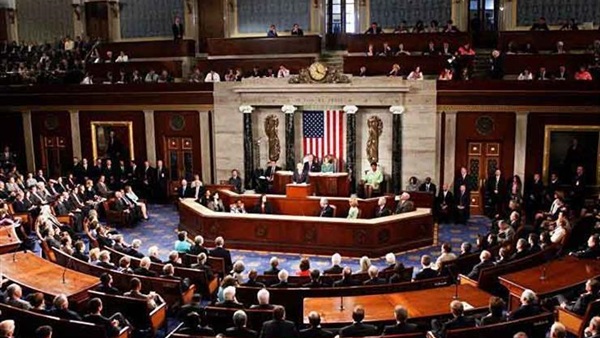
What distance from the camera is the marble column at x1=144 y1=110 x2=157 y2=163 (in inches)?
780

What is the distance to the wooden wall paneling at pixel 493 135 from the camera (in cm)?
1691

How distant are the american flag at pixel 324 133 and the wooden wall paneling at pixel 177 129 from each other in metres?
3.47

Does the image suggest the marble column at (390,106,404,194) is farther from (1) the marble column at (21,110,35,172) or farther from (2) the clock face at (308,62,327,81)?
(1) the marble column at (21,110,35,172)

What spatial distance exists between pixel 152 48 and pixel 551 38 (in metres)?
Answer: 13.2

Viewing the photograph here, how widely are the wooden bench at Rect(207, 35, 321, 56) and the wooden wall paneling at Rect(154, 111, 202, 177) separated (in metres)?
3.07

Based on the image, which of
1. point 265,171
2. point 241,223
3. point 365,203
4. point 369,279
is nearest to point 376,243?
point 365,203

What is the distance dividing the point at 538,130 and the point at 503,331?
1072 cm

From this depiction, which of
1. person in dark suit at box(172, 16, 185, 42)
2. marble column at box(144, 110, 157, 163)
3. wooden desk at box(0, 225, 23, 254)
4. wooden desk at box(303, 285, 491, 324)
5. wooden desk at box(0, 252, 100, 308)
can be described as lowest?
wooden desk at box(0, 225, 23, 254)

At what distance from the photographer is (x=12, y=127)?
21609 mm

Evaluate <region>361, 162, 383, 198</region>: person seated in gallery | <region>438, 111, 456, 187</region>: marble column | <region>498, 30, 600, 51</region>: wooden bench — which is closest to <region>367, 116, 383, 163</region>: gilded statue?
<region>361, 162, 383, 198</region>: person seated in gallery

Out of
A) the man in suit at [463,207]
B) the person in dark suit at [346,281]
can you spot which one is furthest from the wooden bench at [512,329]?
the man in suit at [463,207]

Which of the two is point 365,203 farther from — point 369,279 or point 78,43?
point 78,43

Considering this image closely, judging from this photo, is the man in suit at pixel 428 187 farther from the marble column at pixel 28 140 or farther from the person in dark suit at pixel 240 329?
the marble column at pixel 28 140

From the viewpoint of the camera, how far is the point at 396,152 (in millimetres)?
17344
